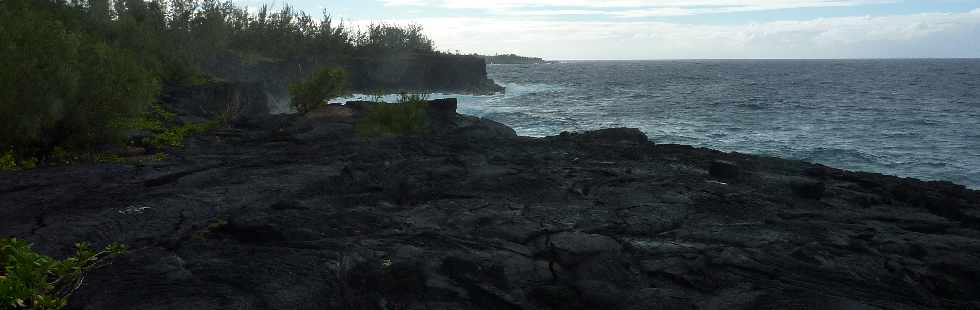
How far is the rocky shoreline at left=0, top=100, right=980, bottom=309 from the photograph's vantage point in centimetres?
654

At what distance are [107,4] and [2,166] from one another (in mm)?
24650

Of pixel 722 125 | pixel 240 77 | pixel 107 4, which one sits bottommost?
pixel 722 125

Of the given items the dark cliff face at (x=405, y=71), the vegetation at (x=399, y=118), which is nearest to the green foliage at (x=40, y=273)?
the vegetation at (x=399, y=118)

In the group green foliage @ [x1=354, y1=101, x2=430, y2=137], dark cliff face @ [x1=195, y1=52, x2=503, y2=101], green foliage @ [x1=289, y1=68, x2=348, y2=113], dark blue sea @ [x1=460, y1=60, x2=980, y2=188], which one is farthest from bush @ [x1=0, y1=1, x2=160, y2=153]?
dark cliff face @ [x1=195, y1=52, x2=503, y2=101]

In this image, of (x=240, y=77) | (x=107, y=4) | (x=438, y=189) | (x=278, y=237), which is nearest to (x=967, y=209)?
(x=438, y=189)

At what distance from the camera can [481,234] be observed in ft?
27.5

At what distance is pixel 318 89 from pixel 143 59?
6.82 m

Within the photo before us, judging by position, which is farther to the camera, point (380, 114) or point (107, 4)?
point (107, 4)

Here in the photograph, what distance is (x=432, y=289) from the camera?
21.8ft

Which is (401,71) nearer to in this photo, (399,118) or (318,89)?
(318,89)

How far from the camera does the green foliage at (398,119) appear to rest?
18.3m

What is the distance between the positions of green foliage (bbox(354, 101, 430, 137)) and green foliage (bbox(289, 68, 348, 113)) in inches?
153

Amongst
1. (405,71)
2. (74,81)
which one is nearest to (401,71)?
(405,71)

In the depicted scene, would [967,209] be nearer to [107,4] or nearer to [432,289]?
[432,289]
